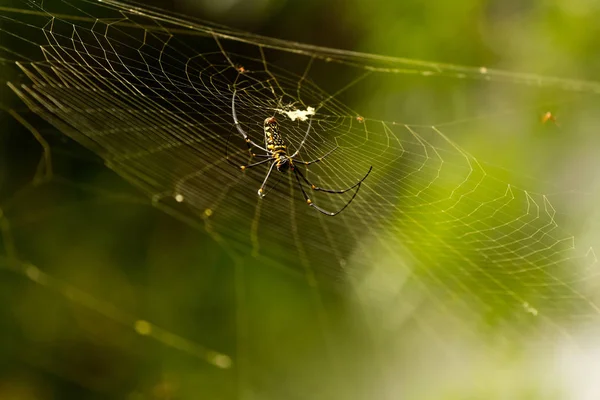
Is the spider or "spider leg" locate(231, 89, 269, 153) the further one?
the spider

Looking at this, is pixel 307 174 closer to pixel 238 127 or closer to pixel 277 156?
pixel 277 156

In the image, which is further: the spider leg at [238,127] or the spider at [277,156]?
the spider at [277,156]

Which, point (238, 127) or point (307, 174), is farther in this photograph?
point (307, 174)

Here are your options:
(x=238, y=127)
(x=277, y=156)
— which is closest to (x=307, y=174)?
(x=277, y=156)

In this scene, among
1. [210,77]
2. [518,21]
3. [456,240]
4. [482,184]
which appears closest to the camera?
[210,77]

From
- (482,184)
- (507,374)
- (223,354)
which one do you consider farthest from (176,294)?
(507,374)

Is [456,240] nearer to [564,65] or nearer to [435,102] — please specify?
[435,102]

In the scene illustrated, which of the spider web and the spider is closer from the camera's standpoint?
the spider web

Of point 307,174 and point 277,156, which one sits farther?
point 307,174
